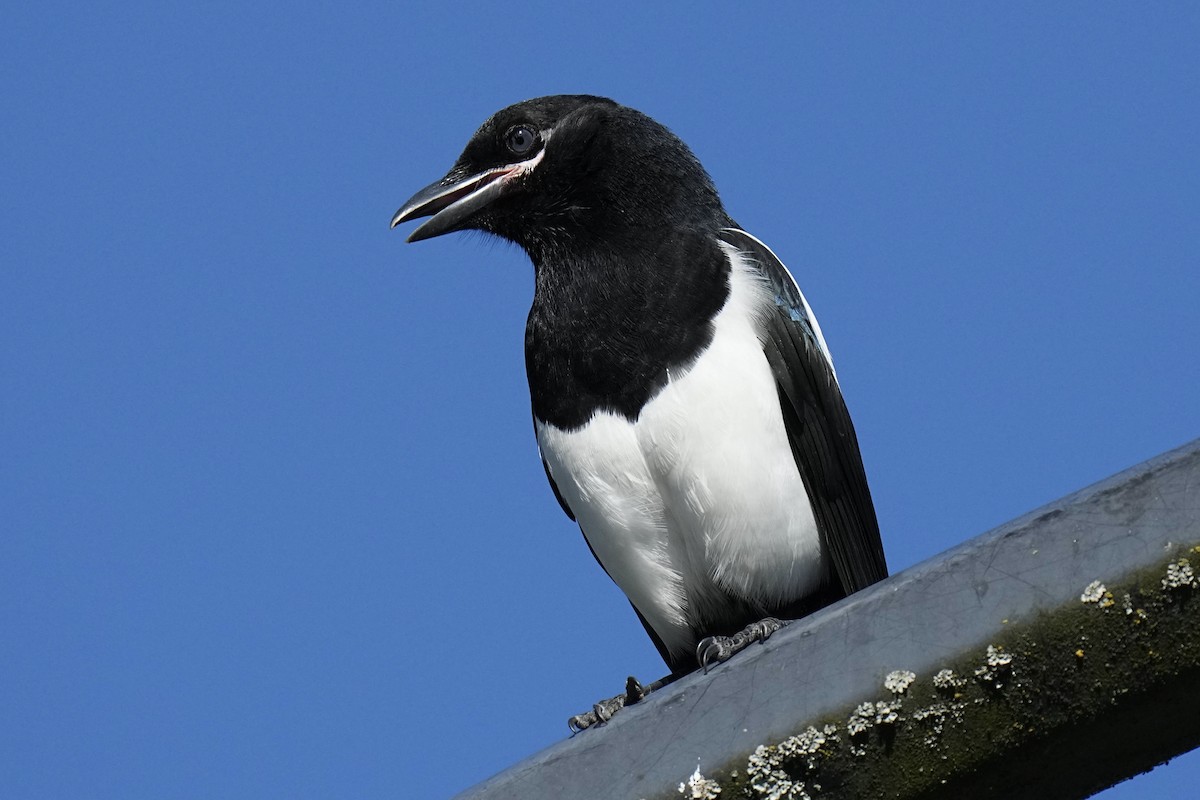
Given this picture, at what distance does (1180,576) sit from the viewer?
211 centimetres

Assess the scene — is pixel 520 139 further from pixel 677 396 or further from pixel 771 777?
pixel 771 777

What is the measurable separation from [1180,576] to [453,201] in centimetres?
414

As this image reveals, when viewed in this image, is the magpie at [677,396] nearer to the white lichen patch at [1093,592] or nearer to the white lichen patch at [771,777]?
the white lichen patch at [771,777]

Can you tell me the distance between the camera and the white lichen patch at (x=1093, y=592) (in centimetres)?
215

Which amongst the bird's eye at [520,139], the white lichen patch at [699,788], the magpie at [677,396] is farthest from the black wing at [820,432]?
the white lichen patch at [699,788]

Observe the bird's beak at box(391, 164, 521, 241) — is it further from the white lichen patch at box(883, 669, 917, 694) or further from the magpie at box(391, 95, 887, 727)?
the white lichen patch at box(883, 669, 917, 694)

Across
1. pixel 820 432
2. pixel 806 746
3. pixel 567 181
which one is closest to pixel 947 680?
pixel 806 746

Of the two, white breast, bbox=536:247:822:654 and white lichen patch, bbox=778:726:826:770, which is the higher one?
white breast, bbox=536:247:822:654

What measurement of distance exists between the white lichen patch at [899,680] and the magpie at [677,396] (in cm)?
225

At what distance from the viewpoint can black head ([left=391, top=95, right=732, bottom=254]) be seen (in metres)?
5.56

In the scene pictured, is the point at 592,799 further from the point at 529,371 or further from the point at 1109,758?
the point at 529,371

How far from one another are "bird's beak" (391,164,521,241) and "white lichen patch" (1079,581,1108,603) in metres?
3.93

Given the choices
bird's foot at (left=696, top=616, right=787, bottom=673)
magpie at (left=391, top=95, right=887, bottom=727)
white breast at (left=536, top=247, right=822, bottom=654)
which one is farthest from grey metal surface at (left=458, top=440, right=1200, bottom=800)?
white breast at (left=536, top=247, right=822, bottom=654)

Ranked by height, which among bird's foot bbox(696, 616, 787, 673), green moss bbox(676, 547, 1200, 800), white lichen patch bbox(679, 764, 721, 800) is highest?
bird's foot bbox(696, 616, 787, 673)
